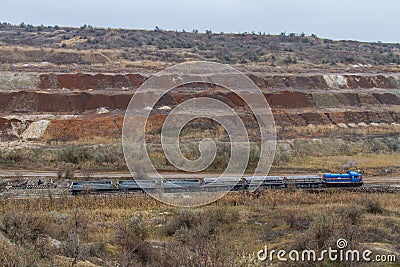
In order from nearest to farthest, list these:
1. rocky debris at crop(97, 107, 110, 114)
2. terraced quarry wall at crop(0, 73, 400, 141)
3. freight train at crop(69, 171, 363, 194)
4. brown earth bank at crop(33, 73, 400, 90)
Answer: freight train at crop(69, 171, 363, 194) → rocky debris at crop(97, 107, 110, 114) → terraced quarry wall at crop(0, 73, 400, 141) → brown earth bank at crop(33, 73, 400, 90)

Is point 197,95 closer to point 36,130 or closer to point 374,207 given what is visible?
point 36,130

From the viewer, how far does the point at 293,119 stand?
162 feet

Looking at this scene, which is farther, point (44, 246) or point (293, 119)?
point (293, 119)

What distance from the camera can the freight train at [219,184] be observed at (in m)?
28.7

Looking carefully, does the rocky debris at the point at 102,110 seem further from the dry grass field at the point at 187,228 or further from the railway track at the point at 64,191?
the dry grass field at the point at 187,228

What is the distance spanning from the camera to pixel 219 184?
30.4 meters

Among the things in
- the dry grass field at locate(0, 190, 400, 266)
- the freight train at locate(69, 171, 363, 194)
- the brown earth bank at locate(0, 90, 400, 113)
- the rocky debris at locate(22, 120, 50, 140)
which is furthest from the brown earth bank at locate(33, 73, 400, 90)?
the dry grass field at locate(0, 190, 400, 266)

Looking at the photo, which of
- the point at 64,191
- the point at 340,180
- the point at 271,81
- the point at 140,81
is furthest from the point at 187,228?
the point at 271,81

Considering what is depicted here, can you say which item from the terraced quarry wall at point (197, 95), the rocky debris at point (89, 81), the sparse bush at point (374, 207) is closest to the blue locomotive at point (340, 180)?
the sparse bush at point (374, 207)

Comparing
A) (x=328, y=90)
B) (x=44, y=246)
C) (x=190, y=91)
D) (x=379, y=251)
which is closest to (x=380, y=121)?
(x=328, y=90)

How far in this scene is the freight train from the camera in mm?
28688

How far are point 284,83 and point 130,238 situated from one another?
153 feet

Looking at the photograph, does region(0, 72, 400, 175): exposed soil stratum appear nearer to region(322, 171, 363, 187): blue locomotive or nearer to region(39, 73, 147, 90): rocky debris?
region(39, 73, 147, 90): rocky debris

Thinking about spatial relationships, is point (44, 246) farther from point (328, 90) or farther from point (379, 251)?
point (328, 90)
